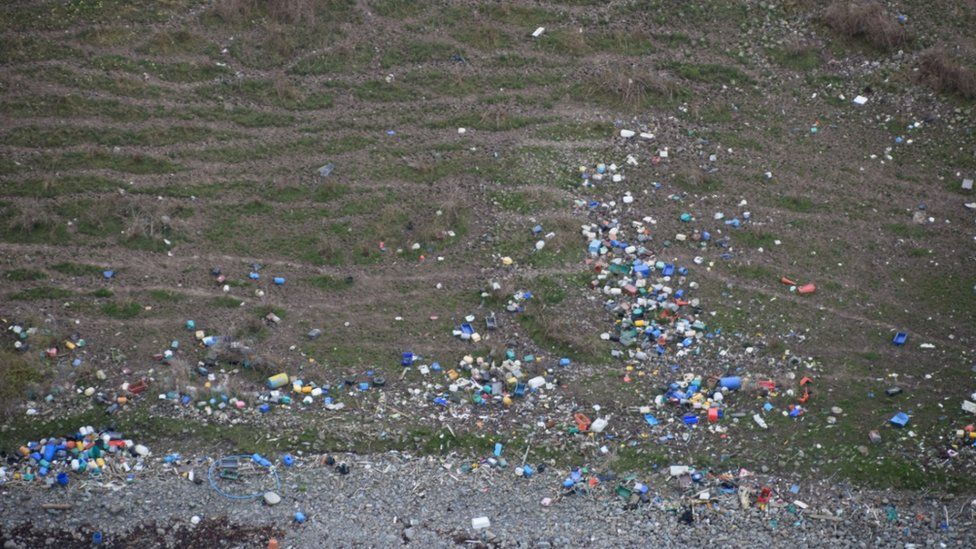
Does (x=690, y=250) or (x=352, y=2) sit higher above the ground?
(x=352, y=2)

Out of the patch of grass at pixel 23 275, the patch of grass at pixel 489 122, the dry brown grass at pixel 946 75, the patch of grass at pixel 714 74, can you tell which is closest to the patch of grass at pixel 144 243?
the patch of grass at pixel 23 275

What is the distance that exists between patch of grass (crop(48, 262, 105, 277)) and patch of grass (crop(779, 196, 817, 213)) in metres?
10.3

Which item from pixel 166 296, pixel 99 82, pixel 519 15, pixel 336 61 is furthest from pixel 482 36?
pixel 166 296

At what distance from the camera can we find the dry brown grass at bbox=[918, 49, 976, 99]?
1652 centimetres

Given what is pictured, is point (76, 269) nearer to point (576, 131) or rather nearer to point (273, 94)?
point (273, 94)

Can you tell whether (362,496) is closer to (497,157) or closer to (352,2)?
(497,157)

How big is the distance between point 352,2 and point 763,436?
10.9 m

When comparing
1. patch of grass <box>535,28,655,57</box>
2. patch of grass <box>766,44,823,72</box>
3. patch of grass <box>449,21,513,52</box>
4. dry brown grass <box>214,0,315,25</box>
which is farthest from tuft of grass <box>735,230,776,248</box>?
dry brown grass <box>214,0,315,25</box>

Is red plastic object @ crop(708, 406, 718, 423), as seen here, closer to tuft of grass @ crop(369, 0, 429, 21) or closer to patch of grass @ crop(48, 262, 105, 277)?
patch of grass @ crop(48, 262, 105, 277)

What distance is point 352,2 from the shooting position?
1827 cm

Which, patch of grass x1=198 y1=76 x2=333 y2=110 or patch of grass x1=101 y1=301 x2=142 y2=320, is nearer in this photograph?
patch of grass x1=101 y1=301 x2=142 y2=320

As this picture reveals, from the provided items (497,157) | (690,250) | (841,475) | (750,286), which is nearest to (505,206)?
(497,157)

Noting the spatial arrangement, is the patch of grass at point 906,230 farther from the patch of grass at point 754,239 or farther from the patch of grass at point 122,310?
the patch of grass at point 122,310

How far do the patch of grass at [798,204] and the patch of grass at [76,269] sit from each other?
10.3 meters
